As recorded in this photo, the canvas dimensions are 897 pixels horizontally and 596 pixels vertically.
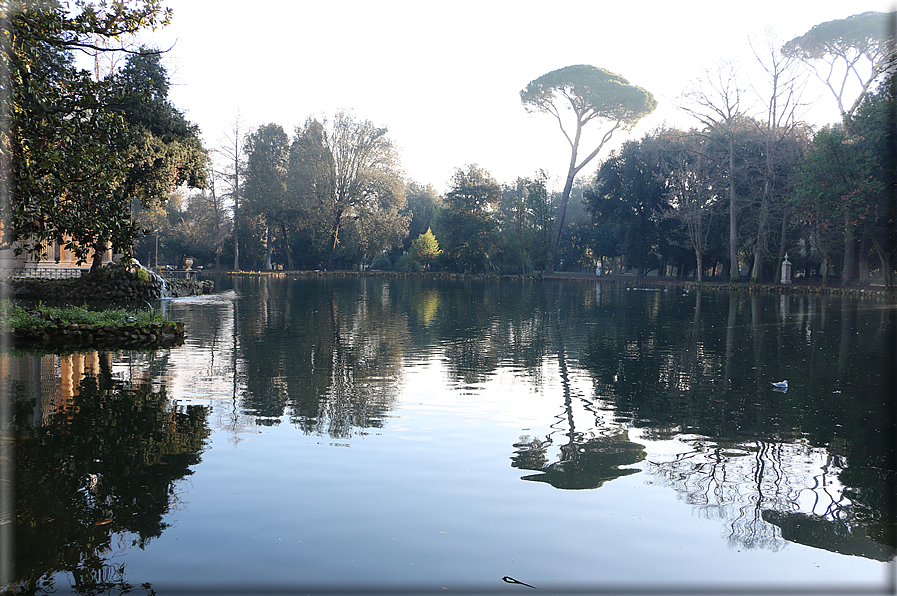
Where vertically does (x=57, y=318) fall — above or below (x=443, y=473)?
above

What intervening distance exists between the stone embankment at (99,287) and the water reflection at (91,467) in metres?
18.6

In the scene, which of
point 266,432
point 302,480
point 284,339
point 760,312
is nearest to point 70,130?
point 266,432

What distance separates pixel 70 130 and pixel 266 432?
5.23m

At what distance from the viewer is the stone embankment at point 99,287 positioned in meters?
27.4

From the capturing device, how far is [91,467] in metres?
6.42

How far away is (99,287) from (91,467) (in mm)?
25250

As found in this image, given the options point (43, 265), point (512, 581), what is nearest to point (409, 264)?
point (43, 265)

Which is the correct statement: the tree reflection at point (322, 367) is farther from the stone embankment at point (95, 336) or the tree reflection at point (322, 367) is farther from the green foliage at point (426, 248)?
the green foliage at point (426, 248)

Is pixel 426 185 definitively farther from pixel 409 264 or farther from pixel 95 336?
pixel 95 336

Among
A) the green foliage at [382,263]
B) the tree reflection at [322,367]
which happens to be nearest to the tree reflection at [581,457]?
the tree reflection at [322,367]

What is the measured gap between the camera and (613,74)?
58531 mm

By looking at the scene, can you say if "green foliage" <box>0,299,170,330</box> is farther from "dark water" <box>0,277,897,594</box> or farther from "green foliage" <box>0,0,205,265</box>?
"green foliage" <box>0,0,205,265</box>

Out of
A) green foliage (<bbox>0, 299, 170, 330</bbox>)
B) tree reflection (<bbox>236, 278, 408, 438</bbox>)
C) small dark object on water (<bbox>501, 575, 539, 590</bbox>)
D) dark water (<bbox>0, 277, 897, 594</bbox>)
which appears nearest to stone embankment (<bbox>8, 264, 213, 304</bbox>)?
tree reflection (<bbox>236, 278, 408, 438</bbox>)

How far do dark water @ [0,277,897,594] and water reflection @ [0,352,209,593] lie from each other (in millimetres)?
27
